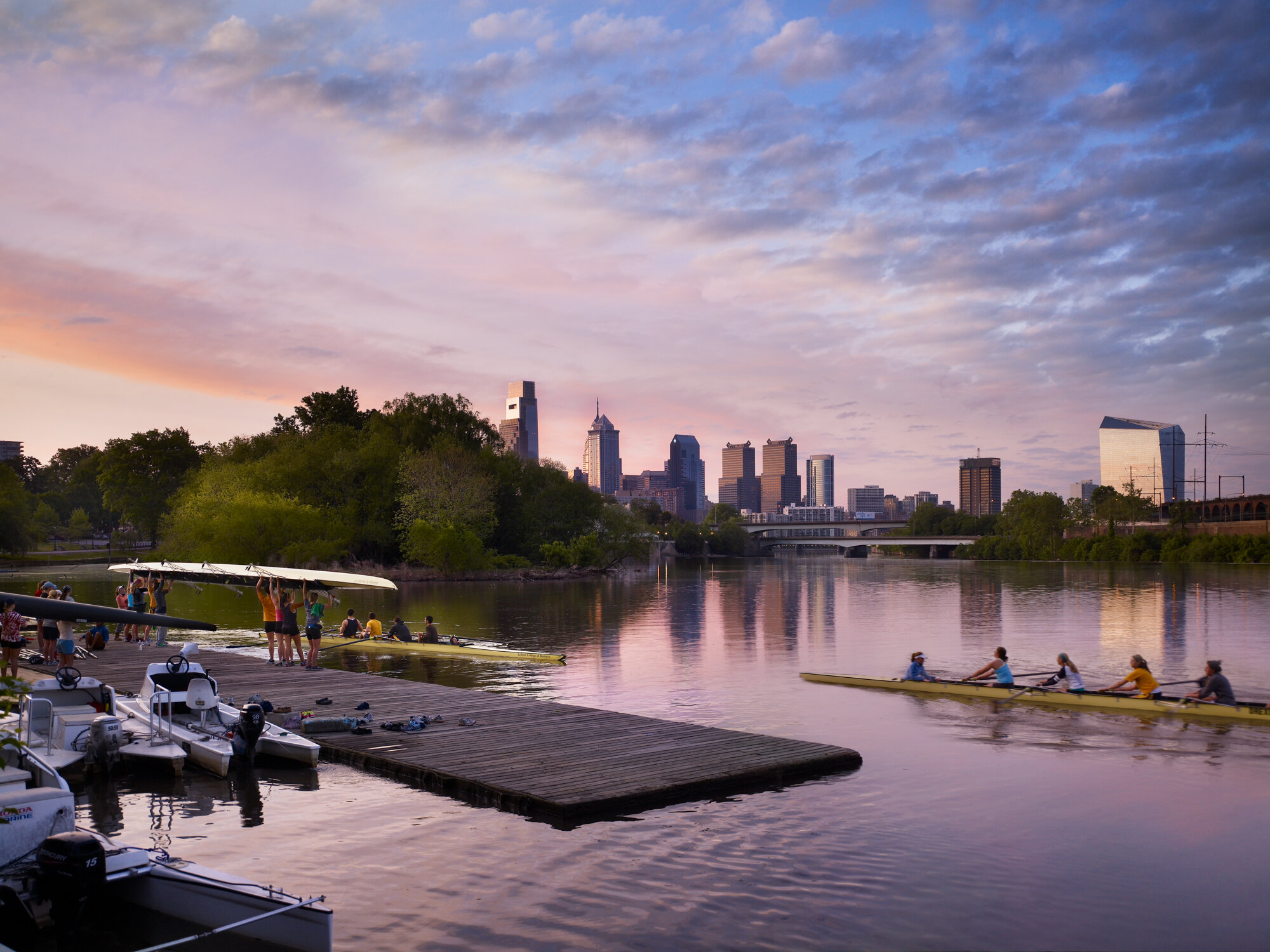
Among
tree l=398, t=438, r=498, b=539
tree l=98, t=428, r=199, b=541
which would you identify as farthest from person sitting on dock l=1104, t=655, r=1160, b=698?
tree l=98, t=428, r=199, b=541

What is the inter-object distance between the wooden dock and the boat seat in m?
2.41

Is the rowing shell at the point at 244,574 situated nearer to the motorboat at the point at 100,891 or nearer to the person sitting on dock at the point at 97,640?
the person sitting on dock at the point at 97,640

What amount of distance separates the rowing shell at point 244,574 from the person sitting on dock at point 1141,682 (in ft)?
74.8

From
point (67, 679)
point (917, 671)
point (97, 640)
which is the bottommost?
point (917, 671)

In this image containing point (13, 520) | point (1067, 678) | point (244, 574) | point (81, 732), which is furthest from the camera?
point (13, 520)

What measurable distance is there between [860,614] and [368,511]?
5555 centimetres

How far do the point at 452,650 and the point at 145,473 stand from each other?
9886 cm

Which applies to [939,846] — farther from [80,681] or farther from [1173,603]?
[1173,603]

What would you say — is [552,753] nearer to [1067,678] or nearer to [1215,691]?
[1067,678]

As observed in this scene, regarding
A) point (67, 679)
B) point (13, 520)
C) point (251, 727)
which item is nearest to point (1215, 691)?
point (251, 727)

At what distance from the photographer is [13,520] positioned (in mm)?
99062

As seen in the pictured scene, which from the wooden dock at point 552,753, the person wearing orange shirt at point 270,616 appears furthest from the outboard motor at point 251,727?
the person wearing orange shirt at point 270,616

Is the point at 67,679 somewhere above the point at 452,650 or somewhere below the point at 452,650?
above

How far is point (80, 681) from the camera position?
18359 mm
